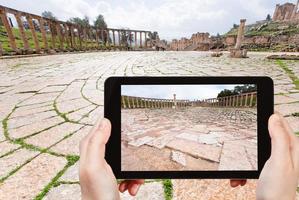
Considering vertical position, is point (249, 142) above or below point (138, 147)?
above

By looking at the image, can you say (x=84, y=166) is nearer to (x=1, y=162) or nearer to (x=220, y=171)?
(x=220, y=171)

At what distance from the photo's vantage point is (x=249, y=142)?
1198mm

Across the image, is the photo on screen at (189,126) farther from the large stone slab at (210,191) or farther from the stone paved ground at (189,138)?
the large stone slab at (210,191)

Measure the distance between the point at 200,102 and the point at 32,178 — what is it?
1414 millimetres

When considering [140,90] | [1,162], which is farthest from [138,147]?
[1,162]

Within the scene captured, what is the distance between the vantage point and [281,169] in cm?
89

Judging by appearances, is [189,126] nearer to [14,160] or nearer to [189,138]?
[189,138]

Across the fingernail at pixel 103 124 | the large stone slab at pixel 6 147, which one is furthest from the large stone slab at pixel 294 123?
the large stone slab at pixel 6 147

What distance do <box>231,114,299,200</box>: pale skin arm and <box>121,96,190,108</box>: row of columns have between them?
1.53 ft

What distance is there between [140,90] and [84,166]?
0.49m

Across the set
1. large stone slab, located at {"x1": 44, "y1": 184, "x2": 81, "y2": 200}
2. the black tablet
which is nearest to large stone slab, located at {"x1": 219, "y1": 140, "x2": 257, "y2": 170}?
the black tablet

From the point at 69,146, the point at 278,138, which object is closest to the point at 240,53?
the point at 69,146

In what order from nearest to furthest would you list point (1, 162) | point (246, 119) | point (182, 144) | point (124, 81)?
point (124, 81) < point (246, 119) < point (182, 144) < point (1, 162)

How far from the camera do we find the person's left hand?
2.91 feet
